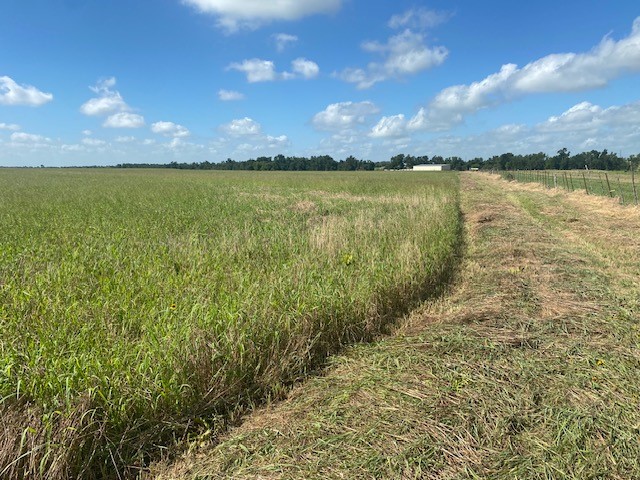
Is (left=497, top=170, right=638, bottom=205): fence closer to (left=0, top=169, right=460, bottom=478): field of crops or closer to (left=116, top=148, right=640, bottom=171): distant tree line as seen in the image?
(left=0, top=169, right=460, bottom=478): field of crops

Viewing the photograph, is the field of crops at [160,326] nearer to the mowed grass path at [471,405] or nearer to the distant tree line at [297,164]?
the mowed grass path at [471,405]

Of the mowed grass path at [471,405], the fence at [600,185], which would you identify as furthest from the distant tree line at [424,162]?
the mowed grass path at [471,405]

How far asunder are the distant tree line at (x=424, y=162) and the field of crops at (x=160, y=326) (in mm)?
99941

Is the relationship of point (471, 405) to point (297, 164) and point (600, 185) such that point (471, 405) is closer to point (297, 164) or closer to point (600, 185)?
point (600, 185)

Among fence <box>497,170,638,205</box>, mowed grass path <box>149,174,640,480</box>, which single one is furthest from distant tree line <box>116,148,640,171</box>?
mowed grass path <box>149,174,640,480</box>

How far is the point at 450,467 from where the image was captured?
221cm

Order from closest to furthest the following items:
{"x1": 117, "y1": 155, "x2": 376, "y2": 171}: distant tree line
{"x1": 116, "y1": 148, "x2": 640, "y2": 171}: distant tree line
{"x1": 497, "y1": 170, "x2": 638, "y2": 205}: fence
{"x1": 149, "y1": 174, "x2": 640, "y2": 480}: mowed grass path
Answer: {"x1": 149, "y1": 174, "x2": 640, "y2": 480}: mowed grass path
{"x1": 497, "y1": 170, "x2": 638, "y2": 205}: fence
{"x1": 116, "y1": 148, "x2": 640, "y2": 171}: distant tree line
{"x1": 117, "y1": 155, "x2": 376, "y2": 171}: distant tree line

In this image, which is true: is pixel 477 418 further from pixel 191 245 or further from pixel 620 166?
pixel 620 166

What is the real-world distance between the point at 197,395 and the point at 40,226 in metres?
7.93

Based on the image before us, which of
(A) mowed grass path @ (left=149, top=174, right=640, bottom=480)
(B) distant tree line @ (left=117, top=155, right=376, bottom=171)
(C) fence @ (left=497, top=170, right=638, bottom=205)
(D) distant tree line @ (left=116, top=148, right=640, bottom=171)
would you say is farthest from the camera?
(B) distant tree line @ (left=117, top=155, right=376, bottom=171)

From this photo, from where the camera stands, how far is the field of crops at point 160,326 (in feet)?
7.34

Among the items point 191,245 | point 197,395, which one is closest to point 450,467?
point 197,395

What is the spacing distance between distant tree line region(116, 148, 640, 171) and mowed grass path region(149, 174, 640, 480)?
326 feet

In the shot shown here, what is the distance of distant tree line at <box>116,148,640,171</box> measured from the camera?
96125mm
